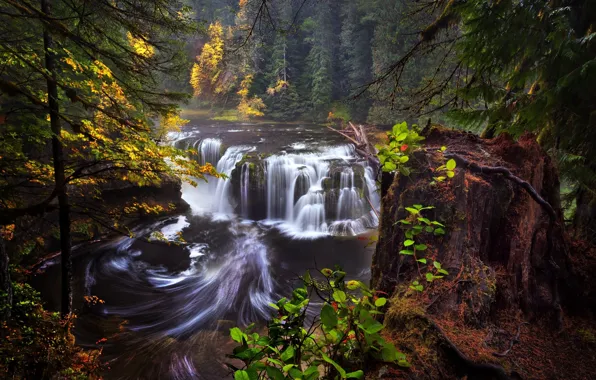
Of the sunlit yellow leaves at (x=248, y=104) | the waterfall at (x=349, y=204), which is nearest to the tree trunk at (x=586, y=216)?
the waterfall at (x=349, y=204)

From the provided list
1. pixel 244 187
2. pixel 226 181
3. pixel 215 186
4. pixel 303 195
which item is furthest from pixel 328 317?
pixel 215 186

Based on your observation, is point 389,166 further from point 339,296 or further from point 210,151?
point 210,151

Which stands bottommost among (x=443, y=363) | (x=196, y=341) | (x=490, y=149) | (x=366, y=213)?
(x=196, y=341)

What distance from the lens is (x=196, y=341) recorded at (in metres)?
7.09

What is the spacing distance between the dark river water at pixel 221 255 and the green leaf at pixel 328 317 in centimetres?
221

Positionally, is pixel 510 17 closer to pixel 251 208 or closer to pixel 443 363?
pixel 443 363

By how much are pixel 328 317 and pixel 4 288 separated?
11.9 feet

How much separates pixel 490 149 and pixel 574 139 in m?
1.08

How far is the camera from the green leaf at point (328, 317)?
1.56 m

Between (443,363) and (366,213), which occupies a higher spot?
(443,363)


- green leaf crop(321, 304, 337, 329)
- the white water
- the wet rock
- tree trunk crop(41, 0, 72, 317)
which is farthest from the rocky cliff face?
the white water

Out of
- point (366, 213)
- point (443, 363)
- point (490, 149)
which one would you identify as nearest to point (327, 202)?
point (366, 213)

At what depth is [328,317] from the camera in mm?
1577

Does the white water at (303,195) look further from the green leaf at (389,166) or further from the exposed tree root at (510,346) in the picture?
the exposed tree root at (510,346)
